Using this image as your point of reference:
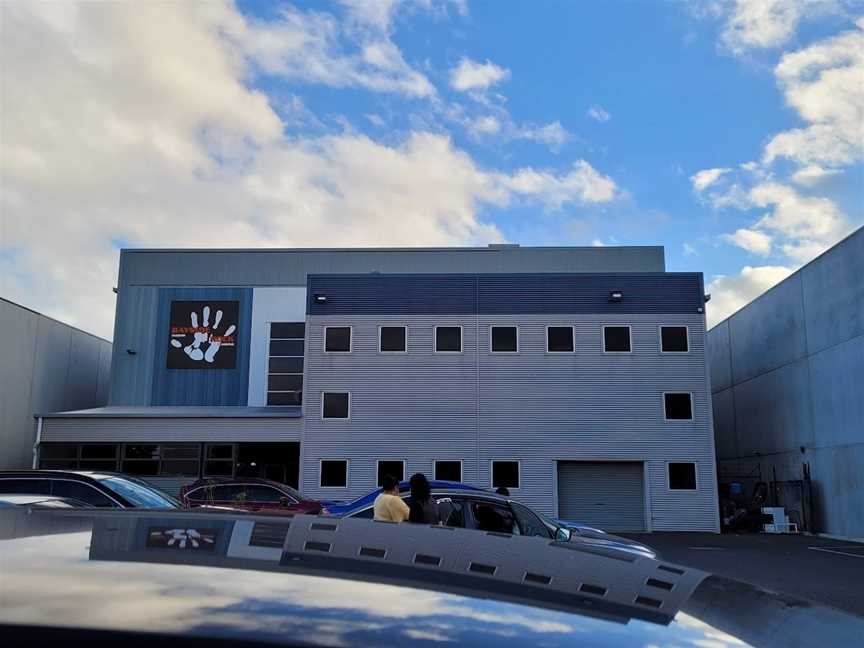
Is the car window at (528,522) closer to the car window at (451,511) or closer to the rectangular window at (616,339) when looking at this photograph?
the car window at (451,511)

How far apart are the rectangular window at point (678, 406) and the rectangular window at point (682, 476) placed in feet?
5.82

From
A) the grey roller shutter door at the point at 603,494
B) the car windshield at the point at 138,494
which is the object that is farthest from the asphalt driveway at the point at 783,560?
the car windshield at the point at 138,494

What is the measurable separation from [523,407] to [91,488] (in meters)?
21.4

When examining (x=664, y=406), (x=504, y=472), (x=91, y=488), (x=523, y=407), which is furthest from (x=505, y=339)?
(x=91, y=488)

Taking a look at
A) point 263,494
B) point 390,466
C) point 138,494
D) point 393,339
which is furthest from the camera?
point 393,339

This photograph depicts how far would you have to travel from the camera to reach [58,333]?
42.6 metres

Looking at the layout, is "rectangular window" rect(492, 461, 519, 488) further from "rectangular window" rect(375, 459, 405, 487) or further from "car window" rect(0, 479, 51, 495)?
"car window" rect(0, 479, 51, 495)

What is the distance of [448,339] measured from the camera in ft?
102

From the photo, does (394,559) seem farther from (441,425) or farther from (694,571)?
(441,425)

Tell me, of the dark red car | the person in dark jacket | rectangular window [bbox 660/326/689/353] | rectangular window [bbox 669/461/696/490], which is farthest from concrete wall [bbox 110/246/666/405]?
the person in dark jacket

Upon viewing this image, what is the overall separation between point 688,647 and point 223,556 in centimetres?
97

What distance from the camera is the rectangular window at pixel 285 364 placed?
38312 millimetres

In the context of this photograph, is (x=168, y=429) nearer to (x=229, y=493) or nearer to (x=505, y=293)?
(x=229, y=493)

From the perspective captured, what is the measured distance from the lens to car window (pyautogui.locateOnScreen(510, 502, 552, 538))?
33.2 ft
